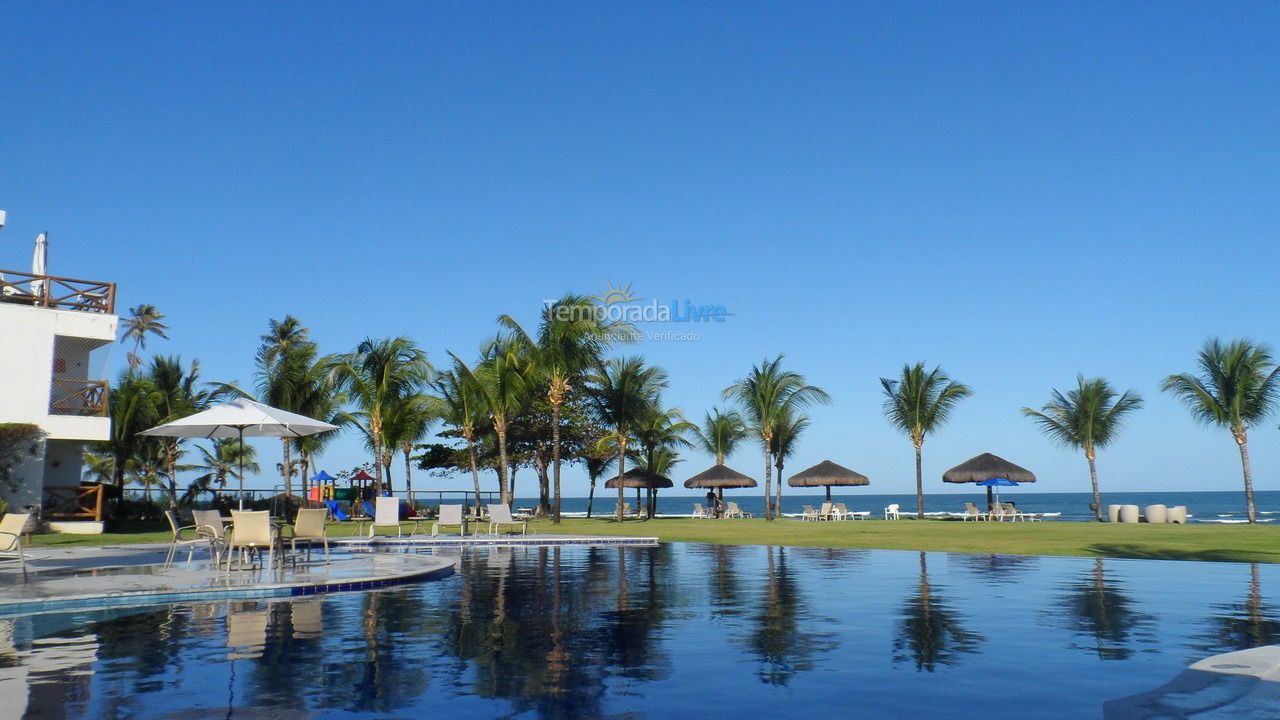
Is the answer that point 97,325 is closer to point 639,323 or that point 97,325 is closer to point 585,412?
point 639,323

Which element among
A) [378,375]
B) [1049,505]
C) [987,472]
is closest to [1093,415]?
[987,472]

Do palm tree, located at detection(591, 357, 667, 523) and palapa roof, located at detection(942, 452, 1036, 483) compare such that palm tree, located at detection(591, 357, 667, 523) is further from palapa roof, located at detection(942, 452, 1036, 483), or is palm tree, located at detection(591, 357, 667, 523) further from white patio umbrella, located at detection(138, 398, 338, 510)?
white patio umbrella, located at detection(138, 398, 338, 510)

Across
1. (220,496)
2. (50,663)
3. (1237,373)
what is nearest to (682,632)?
(50,663)

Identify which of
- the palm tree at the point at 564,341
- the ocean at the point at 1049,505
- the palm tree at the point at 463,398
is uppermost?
the palm tree at the point at 564,341

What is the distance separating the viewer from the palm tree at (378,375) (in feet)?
106

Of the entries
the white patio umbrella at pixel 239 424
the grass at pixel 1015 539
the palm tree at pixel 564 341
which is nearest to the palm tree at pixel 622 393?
the palm tree at pixel 564 341

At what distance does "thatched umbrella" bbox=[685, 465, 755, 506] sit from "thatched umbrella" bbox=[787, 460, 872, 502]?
6.92 ft

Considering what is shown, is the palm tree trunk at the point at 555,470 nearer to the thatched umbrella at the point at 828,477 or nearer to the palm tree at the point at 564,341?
the palm tree at the point at 564,341

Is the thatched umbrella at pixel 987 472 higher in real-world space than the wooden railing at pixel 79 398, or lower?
lower

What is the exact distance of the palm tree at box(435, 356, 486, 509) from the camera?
33.1m

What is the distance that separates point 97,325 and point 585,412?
67.8 feet

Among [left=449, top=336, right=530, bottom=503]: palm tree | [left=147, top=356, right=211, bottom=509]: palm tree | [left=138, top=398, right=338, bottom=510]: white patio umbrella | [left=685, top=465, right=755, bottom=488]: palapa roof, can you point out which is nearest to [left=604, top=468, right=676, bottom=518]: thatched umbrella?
[left=685, top=465, right=755, bottom=488]: palapa roof

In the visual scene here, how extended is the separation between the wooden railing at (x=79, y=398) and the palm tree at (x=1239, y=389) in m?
34.5

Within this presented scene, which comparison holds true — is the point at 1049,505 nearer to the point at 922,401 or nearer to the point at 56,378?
the point at 922,401
